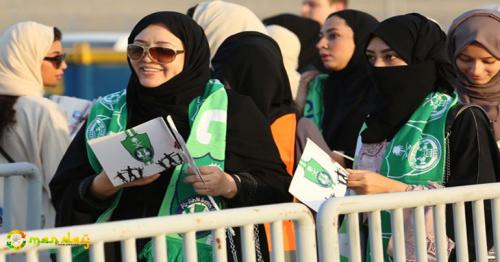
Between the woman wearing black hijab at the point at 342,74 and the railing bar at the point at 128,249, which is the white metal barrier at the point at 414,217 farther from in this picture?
the woman wearing black hijab at the point at 342,74

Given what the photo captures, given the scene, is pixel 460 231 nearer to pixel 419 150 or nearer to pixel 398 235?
pixel 398 235

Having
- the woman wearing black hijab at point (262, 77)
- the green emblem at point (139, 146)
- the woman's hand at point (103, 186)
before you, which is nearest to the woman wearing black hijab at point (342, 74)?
the woman wearing black hijab at point (262, 77)

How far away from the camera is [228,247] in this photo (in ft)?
13.5

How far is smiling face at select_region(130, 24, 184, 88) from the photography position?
4.36 meters

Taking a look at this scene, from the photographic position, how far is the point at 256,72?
5.36m

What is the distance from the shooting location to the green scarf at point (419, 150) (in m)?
4.31

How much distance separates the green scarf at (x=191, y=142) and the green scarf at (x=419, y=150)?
502mm

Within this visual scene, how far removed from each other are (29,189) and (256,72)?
1.19m

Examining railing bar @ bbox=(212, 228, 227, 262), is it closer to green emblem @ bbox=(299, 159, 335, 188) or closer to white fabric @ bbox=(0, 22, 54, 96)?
green emblem @ bbox=(299, 159, 335, 188)

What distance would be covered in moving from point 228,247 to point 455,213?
76cm

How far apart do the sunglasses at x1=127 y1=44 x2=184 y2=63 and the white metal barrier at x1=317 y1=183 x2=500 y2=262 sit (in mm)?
1009

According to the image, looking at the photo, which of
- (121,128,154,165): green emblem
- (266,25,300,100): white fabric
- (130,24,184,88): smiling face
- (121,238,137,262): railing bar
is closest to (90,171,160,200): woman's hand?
(121,128,154,165): green emblem

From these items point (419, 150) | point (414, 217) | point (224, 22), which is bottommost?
point (414, 217)

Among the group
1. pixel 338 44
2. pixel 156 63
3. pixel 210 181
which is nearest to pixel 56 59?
pixel 338 44
